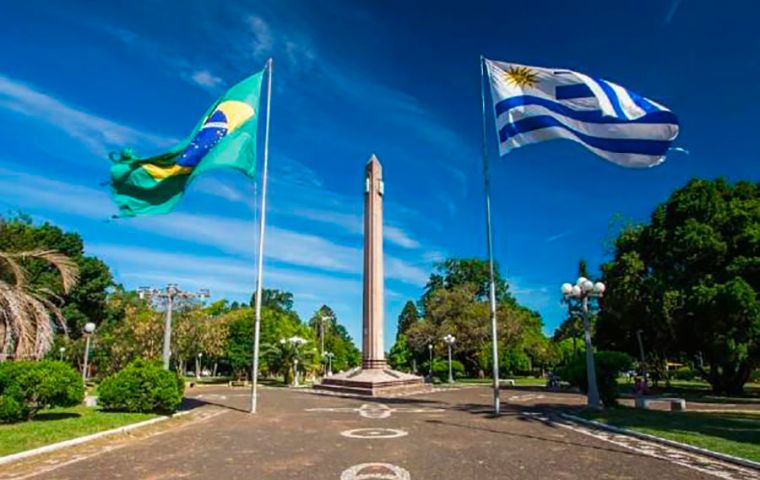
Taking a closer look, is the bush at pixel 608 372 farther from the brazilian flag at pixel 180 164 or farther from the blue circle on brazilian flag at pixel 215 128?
the blue circle on brazilian flag at pixel 215 128

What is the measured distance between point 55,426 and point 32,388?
1.23 metres

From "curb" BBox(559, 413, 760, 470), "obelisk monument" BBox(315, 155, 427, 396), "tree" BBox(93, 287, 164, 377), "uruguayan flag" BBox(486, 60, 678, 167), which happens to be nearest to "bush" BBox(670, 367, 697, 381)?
"obelisk monument" BBox(315, 155, 427, 396)

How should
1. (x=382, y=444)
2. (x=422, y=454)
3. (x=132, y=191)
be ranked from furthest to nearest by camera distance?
(x=132, y=191) < (x=382, y=444) < (x=422, y=454)

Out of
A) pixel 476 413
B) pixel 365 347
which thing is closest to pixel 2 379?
pixel 476 413

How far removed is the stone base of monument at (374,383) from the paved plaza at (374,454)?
1258 cm

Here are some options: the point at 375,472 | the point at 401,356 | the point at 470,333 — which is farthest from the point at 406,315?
the point at 375,472

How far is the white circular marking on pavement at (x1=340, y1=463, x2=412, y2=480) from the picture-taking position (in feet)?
21.1

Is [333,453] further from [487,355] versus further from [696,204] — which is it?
[487,355]

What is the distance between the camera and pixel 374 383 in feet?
81.0

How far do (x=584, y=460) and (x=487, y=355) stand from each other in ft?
144

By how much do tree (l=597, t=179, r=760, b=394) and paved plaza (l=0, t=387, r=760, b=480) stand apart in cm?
1591

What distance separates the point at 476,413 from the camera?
47.5 feet

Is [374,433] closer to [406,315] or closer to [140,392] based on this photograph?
[140,392]

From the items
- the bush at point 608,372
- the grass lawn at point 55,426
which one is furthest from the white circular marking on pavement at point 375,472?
the bush at point 608,372
